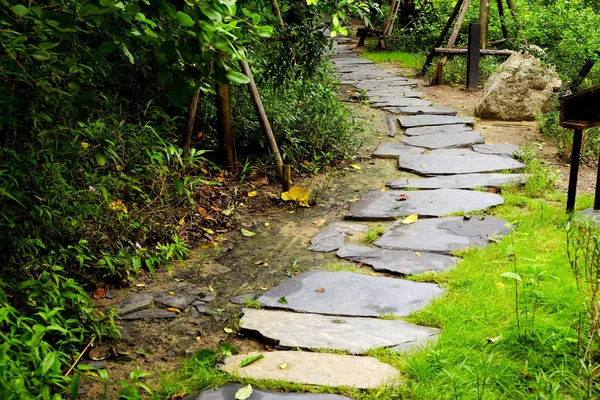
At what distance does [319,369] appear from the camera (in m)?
2.47

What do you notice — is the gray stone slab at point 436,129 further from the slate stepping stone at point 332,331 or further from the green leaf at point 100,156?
the green leaf at point 100,156

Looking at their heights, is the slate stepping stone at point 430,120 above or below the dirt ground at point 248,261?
above

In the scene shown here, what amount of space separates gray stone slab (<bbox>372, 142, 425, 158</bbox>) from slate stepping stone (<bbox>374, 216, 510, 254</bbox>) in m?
1.71

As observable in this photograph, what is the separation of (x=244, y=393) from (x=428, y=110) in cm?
574

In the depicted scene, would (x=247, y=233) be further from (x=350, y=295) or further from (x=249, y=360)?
(x=249, y=360)

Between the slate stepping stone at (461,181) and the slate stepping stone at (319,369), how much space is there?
2626 mm

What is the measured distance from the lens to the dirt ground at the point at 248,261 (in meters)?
2.78

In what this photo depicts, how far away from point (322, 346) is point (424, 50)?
962cm

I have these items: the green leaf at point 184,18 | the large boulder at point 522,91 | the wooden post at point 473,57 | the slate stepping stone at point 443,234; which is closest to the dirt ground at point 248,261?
the slate stepping stone at point 443,234

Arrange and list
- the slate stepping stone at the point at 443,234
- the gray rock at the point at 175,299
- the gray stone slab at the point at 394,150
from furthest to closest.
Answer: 1. the gray stone slab at the point at 394,150
2. the slate stepping stone at the point at 443,234
3. the gray rock at the point at 175,299

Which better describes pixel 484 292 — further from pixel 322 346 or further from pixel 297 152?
pixel 297 152

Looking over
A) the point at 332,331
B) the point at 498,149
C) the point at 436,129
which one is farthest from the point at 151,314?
the point at 436,129

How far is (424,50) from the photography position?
11.4 metres

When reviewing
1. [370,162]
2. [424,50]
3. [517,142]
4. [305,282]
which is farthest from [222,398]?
[424,50]
